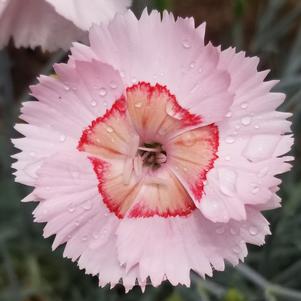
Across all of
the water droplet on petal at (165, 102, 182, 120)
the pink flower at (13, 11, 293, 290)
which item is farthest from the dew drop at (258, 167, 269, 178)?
the water droplet on petal at (165, 102, 182, 120)

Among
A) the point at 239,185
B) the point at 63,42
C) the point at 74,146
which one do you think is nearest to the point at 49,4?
the point at 63,42

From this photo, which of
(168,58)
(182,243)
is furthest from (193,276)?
(168,58)

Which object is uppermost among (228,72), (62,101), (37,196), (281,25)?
(281,25)

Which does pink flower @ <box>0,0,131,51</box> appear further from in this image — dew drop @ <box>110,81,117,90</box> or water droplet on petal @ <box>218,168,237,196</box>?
water droplet on petal @ <box>218,168,237,196</box>

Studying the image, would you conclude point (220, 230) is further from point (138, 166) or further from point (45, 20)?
point (45, 20)

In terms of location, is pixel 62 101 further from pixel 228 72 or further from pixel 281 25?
pixel 281 25
